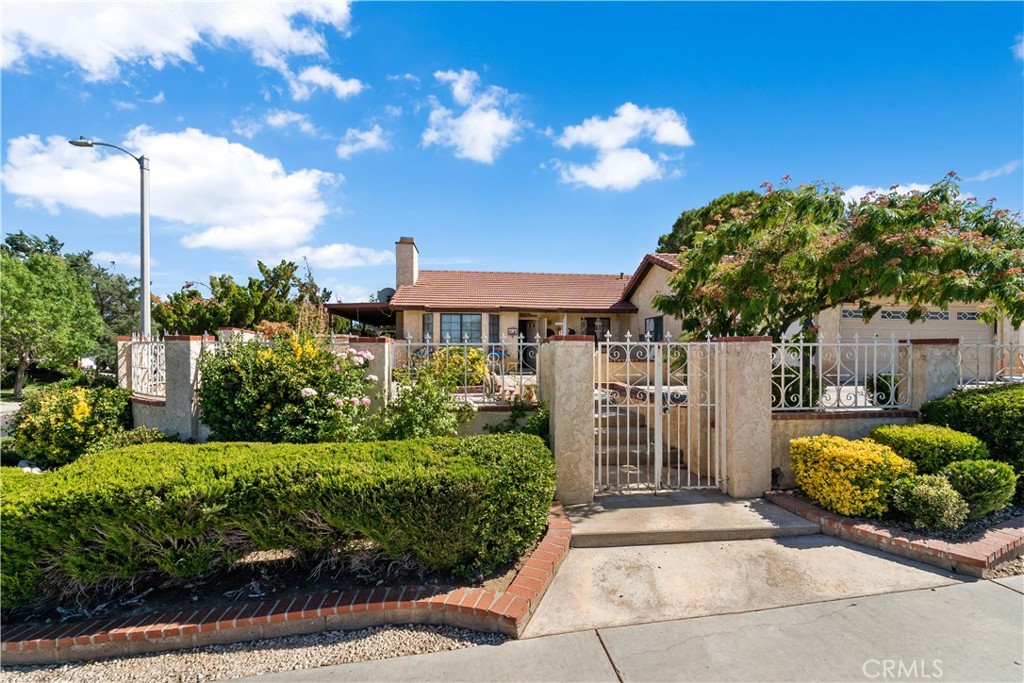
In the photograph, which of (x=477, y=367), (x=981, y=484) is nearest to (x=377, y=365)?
(x=477, y=367)

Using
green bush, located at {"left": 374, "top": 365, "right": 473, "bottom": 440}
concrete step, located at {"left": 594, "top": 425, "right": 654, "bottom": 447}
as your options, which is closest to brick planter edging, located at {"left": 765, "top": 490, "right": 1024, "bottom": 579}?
concrete step, located at {"left": 594, "top": 425, "right": 654, "bottom": 447}

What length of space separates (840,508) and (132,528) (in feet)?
21.3

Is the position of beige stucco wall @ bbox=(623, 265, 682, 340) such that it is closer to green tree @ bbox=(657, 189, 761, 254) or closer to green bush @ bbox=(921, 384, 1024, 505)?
green tree @ bbox=(657, 189, 761, 254)

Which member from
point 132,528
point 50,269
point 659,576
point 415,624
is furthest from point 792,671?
point 50,269

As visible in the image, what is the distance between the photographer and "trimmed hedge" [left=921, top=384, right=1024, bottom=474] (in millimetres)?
5074

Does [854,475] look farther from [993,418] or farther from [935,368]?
[935,368]

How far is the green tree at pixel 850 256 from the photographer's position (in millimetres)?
5559

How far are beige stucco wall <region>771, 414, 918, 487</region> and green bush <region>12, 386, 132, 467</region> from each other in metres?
9.59

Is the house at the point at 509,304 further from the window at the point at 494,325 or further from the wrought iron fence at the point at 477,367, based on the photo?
the wrought iron fence at the point at 477,367

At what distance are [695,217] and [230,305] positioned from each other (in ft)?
69.7

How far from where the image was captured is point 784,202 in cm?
637

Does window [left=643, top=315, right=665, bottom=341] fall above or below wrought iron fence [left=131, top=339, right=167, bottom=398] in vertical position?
above

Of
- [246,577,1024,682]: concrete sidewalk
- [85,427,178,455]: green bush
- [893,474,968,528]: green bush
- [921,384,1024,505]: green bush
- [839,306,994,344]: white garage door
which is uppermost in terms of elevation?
[839,306,994,344]: white garage door

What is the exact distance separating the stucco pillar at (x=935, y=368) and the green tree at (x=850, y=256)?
585mm
